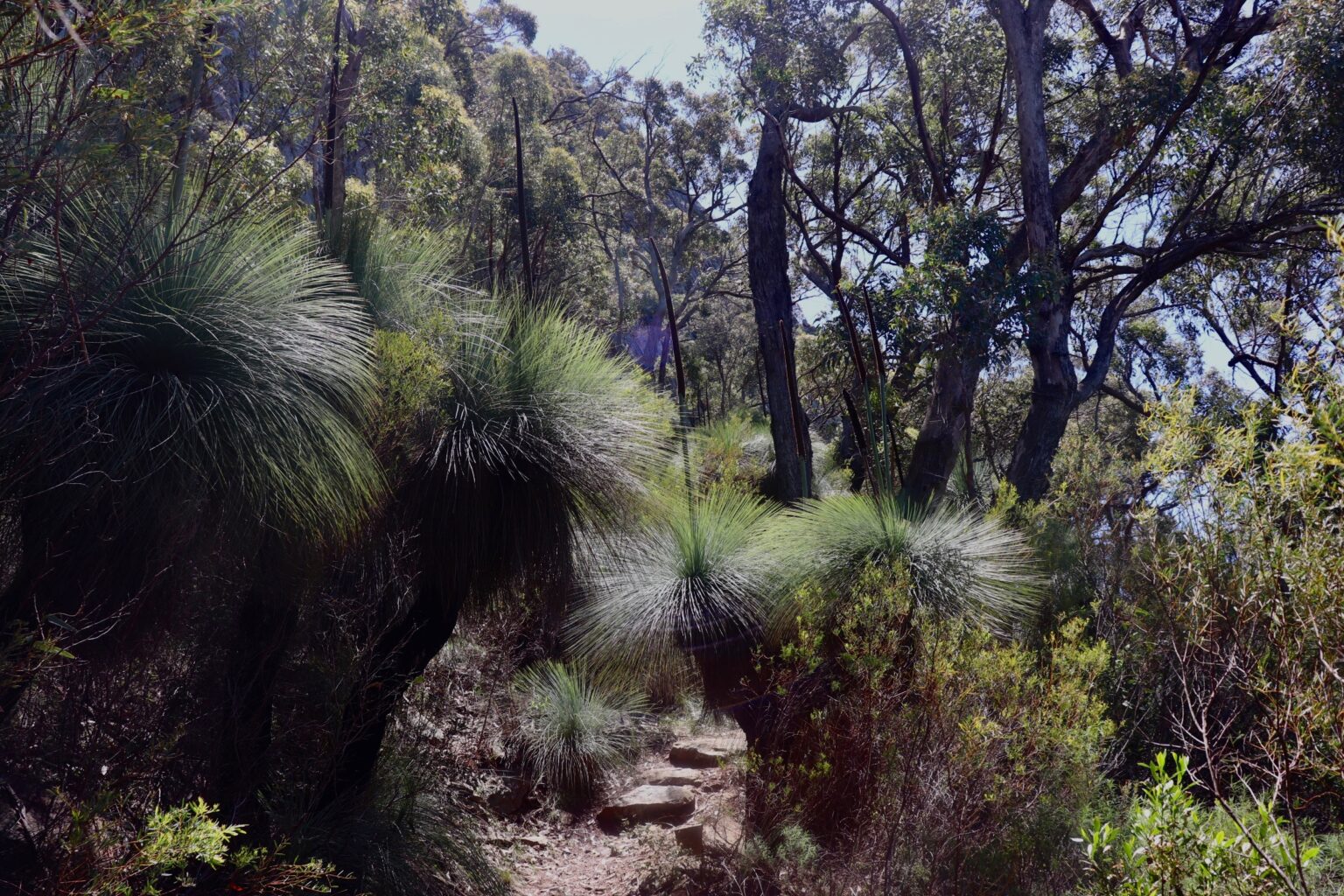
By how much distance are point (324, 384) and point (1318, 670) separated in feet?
11.5

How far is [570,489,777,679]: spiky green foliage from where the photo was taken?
18.5 ft

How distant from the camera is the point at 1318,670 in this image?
258cm

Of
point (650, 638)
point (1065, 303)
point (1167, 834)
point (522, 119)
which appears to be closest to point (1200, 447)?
point (1167, 834)

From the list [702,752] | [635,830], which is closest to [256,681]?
[635,830]

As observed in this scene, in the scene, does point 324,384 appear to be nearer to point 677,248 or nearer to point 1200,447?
point 1200,447

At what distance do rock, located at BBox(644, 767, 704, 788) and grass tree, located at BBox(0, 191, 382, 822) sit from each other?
4.16 m

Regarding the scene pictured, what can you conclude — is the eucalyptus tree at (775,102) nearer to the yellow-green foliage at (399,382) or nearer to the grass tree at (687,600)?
the grass tree at (687,600)

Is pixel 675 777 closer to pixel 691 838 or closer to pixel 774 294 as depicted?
pixel 691 838

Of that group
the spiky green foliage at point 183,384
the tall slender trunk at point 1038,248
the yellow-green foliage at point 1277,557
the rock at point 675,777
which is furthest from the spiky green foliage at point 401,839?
the tall slender trunk at point 1038,248

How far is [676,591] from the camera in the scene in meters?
5.78

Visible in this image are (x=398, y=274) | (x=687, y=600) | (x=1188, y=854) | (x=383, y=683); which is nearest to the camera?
(x=1188, y=854)

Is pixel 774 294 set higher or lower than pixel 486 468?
higher

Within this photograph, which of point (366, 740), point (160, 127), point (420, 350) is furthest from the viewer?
point (366, 740)

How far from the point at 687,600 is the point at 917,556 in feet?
4.48
